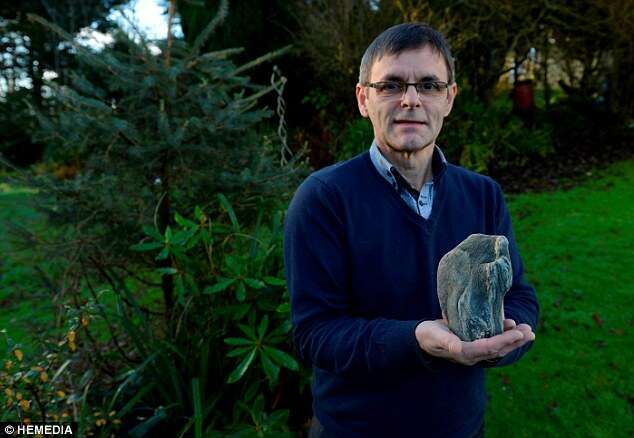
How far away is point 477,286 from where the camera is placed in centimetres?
130

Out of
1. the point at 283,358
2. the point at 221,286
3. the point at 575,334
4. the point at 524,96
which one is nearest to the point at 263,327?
the point at 283,358

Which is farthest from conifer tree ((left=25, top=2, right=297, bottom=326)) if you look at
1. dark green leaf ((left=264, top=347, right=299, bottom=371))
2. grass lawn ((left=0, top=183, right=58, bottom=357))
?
dark green leaf ((left=264, top=347, right=299, bottom=371))

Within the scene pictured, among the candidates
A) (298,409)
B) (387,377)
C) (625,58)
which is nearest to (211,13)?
(298,409)

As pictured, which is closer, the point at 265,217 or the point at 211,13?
the point at 265,217

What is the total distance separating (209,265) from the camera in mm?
2754

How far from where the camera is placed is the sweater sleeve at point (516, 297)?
1.64 metres

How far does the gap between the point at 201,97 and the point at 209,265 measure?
Result: 45.4 inches

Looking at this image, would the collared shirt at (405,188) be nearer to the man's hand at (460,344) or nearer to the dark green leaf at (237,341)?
the man's hand at (460,344)

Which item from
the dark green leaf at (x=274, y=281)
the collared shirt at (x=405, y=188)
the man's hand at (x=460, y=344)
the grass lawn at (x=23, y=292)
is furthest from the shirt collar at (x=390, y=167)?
the grass lawn at (x=23, y=292)

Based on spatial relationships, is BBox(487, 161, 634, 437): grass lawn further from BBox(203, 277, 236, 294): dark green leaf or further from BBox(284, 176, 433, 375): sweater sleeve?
BBox(284, 176, 433, 375): sweater sleeve

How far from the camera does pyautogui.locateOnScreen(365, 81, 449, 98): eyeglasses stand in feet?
5.14

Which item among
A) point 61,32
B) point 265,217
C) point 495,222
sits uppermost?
point 61,32

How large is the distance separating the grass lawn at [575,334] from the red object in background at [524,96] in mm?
4069

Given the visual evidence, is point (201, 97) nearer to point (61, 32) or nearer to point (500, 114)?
point (61, 32)
